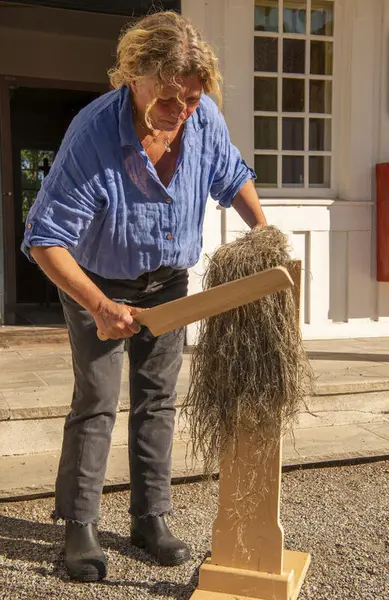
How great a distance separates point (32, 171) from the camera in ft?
26.7

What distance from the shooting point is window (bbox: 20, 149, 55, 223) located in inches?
316

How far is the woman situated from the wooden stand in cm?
31

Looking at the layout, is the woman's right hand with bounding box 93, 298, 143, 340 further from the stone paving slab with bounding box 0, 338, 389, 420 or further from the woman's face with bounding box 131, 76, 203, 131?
the stone paving slab with bounding box 0, 338, 389, 420

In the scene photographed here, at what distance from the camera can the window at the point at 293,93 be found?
5527 mm

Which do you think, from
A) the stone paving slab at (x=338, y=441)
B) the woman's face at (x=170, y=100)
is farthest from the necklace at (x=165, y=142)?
the stone paving slab at (x=338, y=441)

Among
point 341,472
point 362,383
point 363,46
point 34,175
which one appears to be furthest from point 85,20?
point 341,472

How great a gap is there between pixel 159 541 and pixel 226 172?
1345 mm

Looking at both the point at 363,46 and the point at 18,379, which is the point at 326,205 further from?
the point at 18,379

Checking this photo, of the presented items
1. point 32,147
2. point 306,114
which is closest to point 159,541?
point 306,114

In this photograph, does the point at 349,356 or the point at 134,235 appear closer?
the point at 134,235

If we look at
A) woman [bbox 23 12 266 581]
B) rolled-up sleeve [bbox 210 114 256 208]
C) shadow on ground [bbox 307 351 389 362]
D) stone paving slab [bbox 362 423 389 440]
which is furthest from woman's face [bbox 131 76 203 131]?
shadow on ground [bbox 307 351 389 362]

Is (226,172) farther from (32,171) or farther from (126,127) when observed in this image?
(32,171)

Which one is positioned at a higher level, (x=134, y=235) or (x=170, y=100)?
(x=170, y=100)

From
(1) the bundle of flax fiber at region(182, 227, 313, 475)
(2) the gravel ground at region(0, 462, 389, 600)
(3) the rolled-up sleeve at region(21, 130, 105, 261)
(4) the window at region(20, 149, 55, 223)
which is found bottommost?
(2) the gravel ground at region(0, 462, 389, 600)
